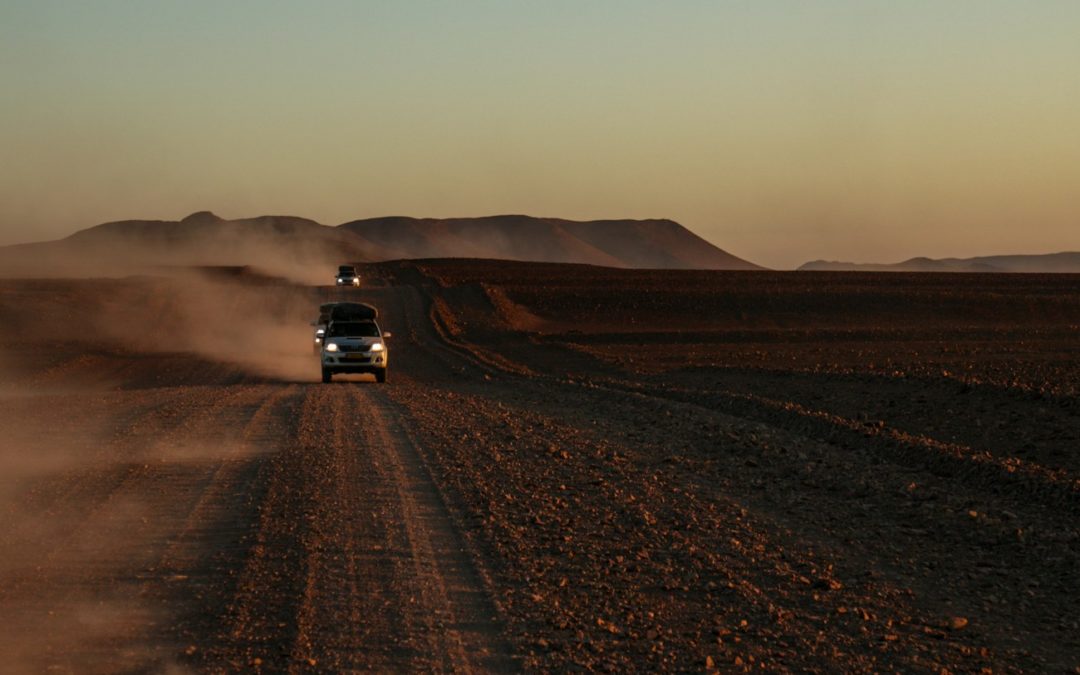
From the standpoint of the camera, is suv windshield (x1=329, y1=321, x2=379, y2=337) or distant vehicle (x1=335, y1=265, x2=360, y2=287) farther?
distant vehicle (x1=335, y1=265, x2=360, y2=287)

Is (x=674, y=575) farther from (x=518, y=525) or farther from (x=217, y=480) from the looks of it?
(x=217, y=480)

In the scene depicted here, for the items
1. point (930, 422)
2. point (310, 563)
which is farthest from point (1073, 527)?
point (930, 422)

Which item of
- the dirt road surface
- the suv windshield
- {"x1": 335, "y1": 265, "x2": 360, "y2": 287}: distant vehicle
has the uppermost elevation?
{"x1": 335, "y1": 265, "x2": 360, "y2": 287}: distant vehicle

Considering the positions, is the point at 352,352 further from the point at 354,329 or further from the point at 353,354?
the point at 354,329

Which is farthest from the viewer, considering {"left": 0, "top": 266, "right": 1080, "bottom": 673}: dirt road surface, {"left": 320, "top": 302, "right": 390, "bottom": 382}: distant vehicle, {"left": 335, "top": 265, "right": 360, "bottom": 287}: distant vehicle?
{"left": 335, "top": 265, "right": 360, "bottom": 287}: distant vehicle

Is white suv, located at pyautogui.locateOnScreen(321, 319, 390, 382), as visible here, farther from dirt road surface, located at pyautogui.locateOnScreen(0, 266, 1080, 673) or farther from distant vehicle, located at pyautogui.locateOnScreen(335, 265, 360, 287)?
distant vehicle, located at pyautogui.locateOnScreen(335, 265, 360, 287)

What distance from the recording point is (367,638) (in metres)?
8.24

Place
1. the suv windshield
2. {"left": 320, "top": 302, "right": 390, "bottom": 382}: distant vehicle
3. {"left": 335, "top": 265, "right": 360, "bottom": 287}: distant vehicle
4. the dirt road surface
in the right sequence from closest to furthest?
1. the dirt road surface
2. {"left": 320, "top": 302, "right": 390, "bottom": 382}: distant vehicle
3. the suv windshield
4. {"left": 335, "top": 265, "right": 360, "bottom": 287}: distant vehicle

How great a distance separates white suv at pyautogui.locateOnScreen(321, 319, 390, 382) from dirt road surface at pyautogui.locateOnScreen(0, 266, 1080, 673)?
6326 mm

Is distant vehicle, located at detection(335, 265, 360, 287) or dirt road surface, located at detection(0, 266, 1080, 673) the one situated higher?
distant vehicle, located at detection(335, 265, 360, 287)

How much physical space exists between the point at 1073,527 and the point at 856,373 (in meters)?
17.2

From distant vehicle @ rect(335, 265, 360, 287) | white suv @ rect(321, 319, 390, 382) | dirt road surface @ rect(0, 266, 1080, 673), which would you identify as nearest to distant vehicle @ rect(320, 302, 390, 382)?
white suv @ rect(321, 319, 390, 382)

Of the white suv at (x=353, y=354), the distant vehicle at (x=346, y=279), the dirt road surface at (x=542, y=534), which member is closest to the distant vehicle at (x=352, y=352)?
the white suv at (x=353, y=354)

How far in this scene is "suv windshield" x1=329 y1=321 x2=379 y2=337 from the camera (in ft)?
110
